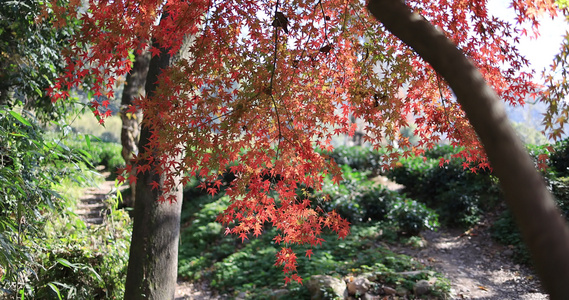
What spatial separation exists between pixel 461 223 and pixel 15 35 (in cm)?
697

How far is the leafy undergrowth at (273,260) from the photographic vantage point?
4.63 meters

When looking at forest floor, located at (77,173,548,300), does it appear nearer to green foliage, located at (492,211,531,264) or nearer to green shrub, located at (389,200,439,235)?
green foliage, located at (492,211,531,264)

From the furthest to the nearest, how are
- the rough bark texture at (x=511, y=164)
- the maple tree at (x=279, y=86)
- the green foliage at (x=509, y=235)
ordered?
the green foliage at (x=509, y=235) → the maple tree at (x=279, y=86) → the rough bark texture at (x=511, y=164)

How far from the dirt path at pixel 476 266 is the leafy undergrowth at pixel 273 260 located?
1.48 feet

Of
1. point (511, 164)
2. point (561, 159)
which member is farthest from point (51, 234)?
point (561, 159)

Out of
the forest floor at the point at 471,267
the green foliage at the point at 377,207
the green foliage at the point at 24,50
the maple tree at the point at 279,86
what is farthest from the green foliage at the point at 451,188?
the green foliage at the point at 24,50

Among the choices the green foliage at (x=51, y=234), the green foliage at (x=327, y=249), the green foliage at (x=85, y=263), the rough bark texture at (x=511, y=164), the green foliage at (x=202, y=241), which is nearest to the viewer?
the rough bark texture at (x=511, y=164)

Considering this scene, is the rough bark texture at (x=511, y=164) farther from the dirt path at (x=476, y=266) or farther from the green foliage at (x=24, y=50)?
the green foliage at (x=24, y=50)

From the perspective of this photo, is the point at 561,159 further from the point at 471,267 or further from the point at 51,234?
the point at 51,234

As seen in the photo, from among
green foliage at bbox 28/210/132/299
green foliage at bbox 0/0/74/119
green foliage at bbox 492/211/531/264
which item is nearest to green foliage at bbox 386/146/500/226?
green foliage at bbox 492/211/531/264

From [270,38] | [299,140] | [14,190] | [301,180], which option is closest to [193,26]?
[270,38]

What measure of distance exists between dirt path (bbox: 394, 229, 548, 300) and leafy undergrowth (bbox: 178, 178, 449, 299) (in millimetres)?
452

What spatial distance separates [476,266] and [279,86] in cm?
441

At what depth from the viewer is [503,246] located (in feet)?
19.7
